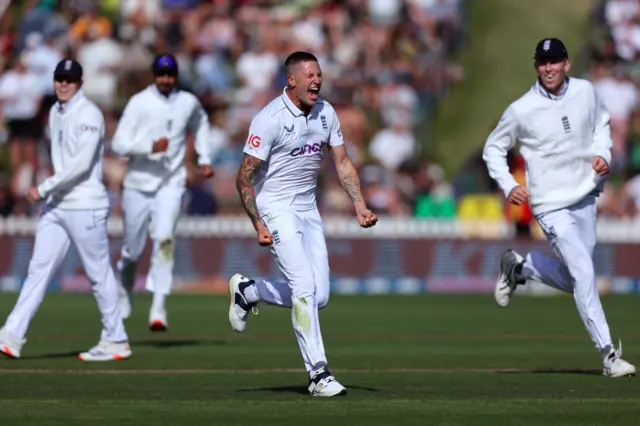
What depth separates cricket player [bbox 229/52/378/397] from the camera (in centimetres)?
991

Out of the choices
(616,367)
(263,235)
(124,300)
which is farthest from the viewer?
(124,300)

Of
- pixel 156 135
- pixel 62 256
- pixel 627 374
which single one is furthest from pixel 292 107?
pixel 156 135

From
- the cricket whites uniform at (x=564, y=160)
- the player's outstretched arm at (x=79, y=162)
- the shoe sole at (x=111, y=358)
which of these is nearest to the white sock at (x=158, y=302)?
the shoe sole at (x=111, y=358)

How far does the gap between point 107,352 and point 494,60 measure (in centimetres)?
1527

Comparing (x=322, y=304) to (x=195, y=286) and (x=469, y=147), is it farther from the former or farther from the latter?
(x=469, y=147)

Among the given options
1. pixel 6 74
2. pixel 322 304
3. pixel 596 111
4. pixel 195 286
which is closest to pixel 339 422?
pixel 322 304

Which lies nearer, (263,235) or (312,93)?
(263,235)

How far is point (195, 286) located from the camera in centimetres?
2298

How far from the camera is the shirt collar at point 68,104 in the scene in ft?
40.3

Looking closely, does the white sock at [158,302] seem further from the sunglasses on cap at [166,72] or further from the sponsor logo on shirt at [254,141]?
the sponsor logo on shirt at [254,141]

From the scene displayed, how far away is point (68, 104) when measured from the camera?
12.3m

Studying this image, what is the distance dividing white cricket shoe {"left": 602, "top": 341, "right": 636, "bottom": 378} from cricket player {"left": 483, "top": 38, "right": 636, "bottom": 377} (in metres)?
0.36

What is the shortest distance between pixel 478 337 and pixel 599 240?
319 inches

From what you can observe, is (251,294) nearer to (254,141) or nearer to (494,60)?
(254,141)
